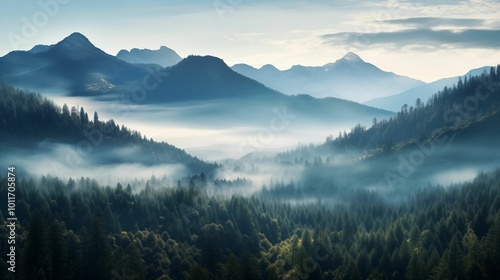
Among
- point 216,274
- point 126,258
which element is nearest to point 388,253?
point 216,274

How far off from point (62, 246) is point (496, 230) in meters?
131

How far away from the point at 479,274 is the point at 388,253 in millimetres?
38437

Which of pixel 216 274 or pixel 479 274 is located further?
pixel 216 274

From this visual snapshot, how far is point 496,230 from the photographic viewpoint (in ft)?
572

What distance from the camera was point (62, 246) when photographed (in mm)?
179875

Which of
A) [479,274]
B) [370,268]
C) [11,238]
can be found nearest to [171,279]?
[11,238]

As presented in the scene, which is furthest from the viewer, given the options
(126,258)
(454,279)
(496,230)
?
(126,258)

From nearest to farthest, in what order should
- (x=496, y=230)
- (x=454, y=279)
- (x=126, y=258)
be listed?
1. (x=454, y=279)
2. (x=496, y=230)
3. (x=126, y=258)

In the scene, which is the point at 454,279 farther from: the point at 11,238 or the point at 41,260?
the point at 11,238

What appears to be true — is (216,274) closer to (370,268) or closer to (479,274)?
(370,268)

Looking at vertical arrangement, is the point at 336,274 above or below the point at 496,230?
below

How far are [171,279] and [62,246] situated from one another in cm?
3808

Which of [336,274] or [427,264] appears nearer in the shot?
[427,264]

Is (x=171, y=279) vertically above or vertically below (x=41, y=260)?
below
